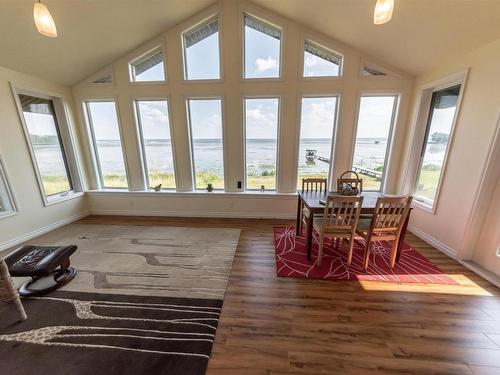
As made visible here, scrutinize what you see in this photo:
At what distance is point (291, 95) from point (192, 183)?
2.66 m

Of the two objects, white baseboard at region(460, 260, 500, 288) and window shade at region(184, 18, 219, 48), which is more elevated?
window shade at region(184, 18, 219, 48)

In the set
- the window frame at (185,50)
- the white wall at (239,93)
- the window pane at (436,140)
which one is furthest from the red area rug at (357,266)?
the window frame at (185,50)

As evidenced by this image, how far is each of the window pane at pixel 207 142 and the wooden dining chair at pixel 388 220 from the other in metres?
2.87

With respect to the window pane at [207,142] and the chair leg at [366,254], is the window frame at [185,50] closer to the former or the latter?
the window pane at [207,142]

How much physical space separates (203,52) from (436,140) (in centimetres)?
428

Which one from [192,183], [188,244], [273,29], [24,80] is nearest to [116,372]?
[188,244]

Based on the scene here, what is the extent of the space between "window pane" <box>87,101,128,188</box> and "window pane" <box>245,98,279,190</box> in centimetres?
273

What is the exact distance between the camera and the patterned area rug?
1.45 metres

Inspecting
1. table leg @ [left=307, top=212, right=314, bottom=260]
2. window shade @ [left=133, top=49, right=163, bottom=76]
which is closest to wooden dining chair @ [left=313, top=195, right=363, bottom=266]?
table leg @ [left=307, top=212, right=314, bottom=260]

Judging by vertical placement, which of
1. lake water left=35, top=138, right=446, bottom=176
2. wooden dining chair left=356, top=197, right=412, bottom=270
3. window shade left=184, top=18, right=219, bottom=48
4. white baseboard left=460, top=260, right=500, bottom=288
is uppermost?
window shade left=184, top=18, right=219, bottom=48

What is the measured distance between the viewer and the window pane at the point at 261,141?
12.6 ft

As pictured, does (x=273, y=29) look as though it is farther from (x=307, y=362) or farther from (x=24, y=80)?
(x=307, y=362)

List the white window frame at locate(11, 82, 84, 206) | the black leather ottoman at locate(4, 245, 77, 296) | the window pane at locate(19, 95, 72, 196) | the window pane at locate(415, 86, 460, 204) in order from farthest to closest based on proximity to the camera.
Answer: the window pane at locate(19, 95, 72, 196), the white window frame at locate(11, 82, 84, 206), the window pane at locate(415, 86, 460, 204), the black leather ottoman at locate(4, 245, 77, 296)

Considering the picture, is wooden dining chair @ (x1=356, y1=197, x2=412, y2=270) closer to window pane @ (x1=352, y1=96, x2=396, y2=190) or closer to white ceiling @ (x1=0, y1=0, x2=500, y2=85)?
window pane @ (x1=352, y1=96, x2=396, y2=190)
